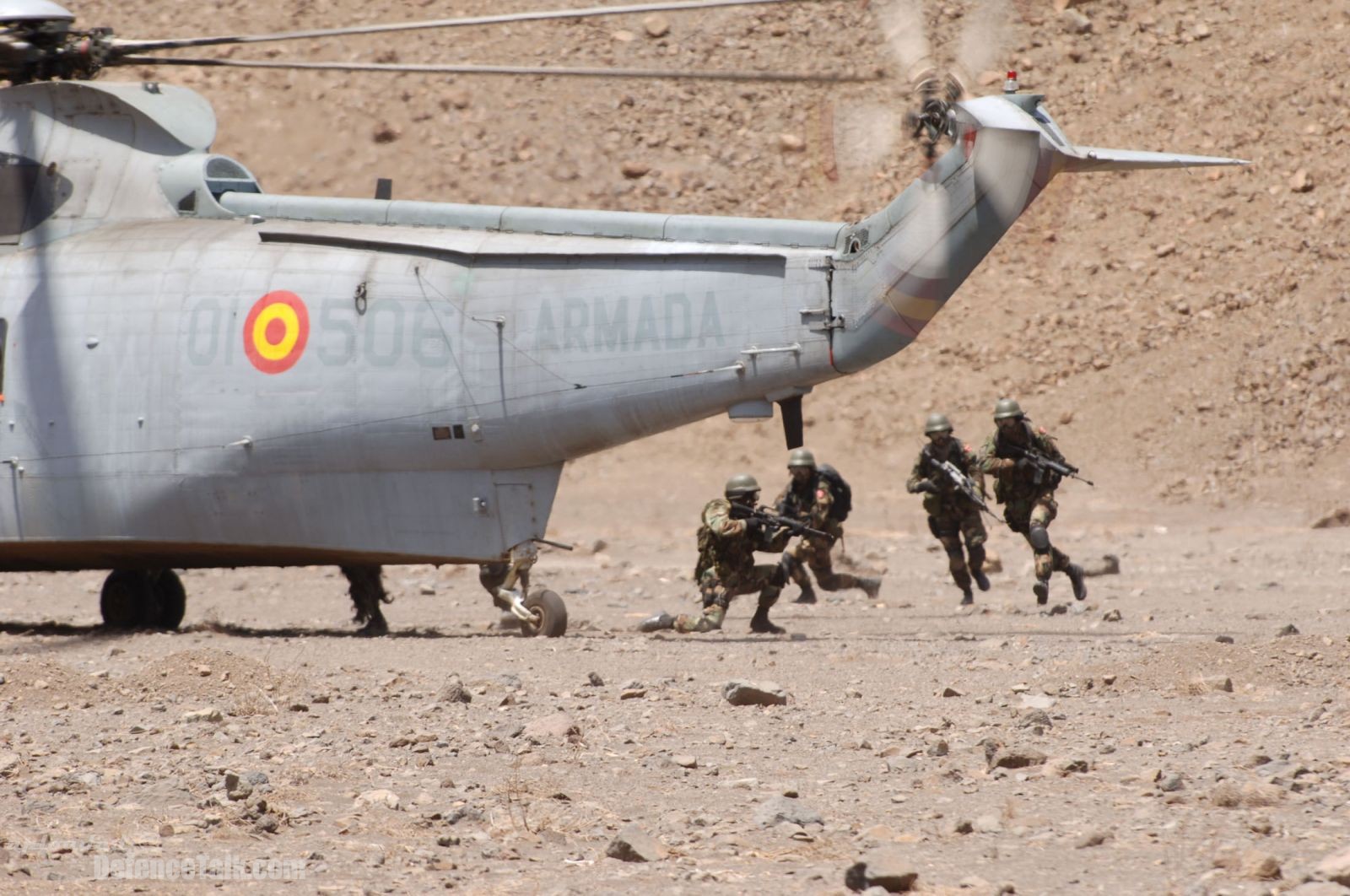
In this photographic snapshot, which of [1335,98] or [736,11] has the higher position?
[736,11]

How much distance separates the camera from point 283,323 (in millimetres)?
12625

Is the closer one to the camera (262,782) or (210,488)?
(262,782)

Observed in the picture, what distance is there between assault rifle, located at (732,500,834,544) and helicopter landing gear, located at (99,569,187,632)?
5.04 meters

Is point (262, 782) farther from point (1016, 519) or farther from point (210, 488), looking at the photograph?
point (1016, 519)

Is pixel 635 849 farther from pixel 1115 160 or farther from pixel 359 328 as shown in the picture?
pixel 359 328

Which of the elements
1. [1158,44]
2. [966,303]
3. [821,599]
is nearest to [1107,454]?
[966,303]

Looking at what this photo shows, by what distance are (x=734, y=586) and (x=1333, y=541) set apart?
1124 centimetres

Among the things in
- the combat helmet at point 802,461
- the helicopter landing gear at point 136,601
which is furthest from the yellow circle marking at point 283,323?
the combat helmet at point 802,461

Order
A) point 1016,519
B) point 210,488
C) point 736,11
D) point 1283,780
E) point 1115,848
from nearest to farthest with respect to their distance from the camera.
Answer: point 1115,848 < point 1283,780 < point 210,488 < point 1016,519 < point 736,11

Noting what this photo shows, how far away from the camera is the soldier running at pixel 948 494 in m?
14.4

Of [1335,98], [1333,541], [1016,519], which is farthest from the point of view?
[1335,98]

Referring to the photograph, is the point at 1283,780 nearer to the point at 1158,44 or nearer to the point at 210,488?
the point at 210,488

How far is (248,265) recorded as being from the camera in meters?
12.8

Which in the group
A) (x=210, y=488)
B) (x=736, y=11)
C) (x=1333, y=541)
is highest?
(x=736, y=11)
